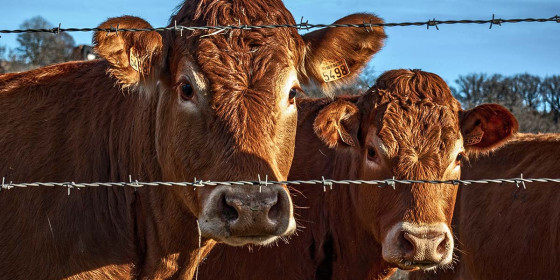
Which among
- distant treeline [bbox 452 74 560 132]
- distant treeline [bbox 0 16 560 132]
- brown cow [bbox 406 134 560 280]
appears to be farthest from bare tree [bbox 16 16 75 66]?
brown cow [bbox 406 134 560 280]

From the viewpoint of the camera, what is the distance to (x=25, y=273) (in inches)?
173

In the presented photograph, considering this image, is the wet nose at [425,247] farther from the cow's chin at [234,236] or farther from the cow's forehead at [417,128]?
the cow's chin at [234,236]

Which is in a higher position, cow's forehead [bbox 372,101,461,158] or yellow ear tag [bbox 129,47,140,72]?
yellow ear tag [bbox 129,47,140,72]

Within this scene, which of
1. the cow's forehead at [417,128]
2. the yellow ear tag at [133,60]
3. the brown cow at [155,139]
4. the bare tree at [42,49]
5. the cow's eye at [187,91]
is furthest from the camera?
the bare tree at [42,49]

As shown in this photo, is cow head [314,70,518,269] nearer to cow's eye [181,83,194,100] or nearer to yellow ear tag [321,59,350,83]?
yellow ear tag [321,59,350,83]

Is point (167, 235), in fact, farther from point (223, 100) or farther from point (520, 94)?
point (520, 94)

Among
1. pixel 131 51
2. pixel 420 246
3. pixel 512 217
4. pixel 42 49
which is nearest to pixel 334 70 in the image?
pixel 420 246

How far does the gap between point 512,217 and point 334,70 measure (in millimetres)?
2970

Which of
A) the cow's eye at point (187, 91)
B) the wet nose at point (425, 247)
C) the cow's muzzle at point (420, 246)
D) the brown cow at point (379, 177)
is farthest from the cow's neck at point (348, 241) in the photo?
the cow's eye at point (187, 91)

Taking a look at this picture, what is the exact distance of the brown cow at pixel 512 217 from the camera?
6.61 m

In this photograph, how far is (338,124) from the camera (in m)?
5.80

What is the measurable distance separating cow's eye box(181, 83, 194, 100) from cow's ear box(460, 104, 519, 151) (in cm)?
246

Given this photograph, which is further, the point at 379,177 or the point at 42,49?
the point at 42,49

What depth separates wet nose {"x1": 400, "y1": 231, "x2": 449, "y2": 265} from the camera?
482 cm
